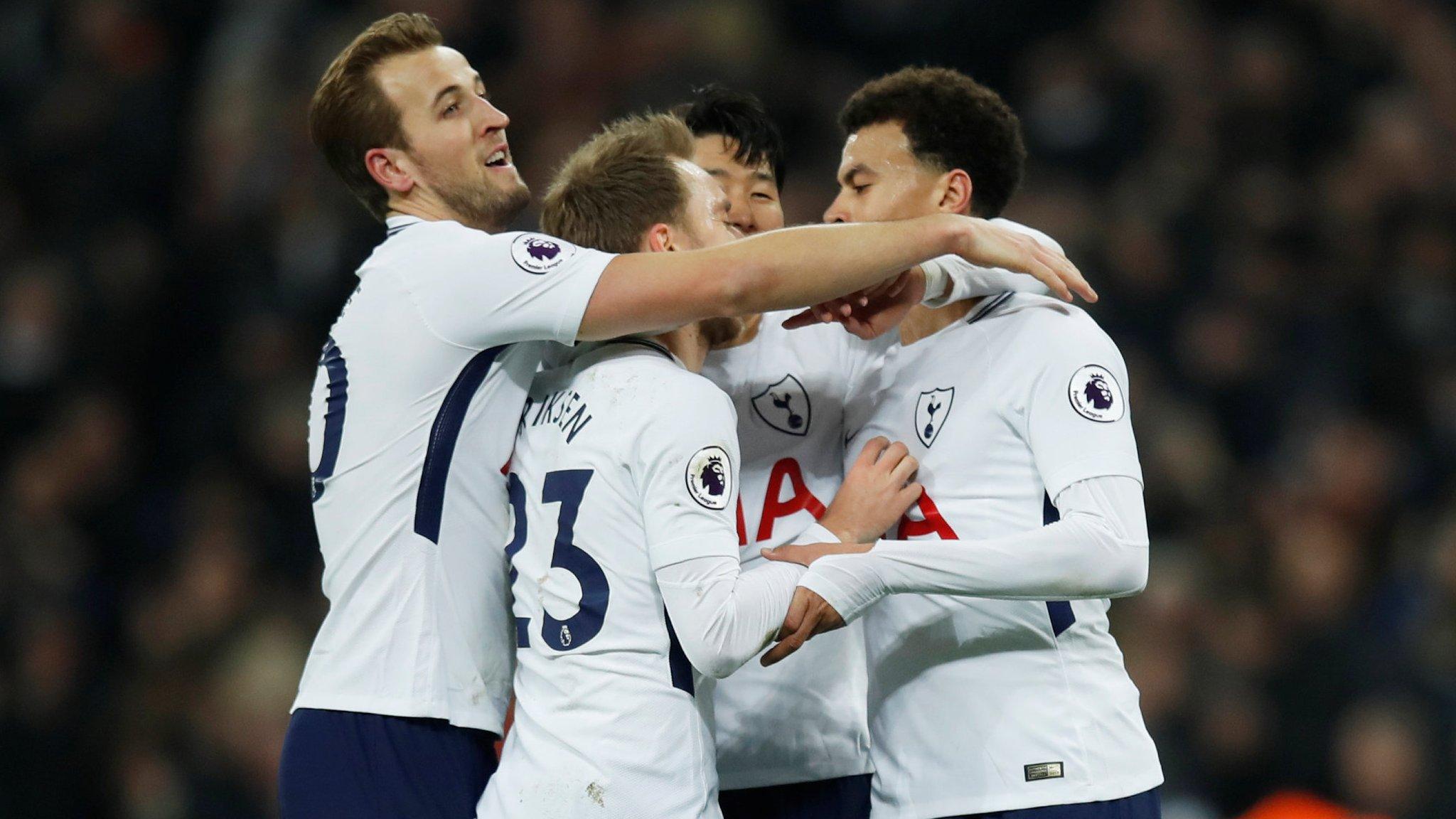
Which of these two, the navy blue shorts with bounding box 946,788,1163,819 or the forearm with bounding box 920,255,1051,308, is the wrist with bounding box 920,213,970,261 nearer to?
the forearm with bounding box 920,255,1051,308

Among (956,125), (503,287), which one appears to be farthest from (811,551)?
(956,125)

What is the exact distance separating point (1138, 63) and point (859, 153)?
Result: 5626mm

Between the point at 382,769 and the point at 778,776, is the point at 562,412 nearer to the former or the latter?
the point at 382,769

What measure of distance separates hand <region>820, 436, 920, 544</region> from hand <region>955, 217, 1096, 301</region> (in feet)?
1.57

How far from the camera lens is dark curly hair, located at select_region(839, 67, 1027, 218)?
395 cm

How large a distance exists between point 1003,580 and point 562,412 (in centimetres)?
94

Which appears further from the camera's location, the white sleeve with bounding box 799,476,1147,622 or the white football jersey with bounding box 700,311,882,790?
the white football jersey with bounding box 700,311,882,790

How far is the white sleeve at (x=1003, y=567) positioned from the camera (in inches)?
123

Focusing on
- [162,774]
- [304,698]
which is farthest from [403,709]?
[162,774]

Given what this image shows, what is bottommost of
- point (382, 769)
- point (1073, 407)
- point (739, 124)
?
point (382, 769)

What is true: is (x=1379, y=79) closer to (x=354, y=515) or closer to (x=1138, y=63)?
(x=1138, y=63)

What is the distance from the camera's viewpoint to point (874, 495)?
135 inches

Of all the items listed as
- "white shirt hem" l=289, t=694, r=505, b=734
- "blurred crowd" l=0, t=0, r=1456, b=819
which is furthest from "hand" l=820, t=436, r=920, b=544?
"blurred crowd" l=0, t=0, r=1456, b=819

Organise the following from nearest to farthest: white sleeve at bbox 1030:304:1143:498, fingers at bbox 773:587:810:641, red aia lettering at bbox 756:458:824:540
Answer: fingers at bbox 773:587:810:641
white sleeve at bbox 1030:304:1143:498
red aia lettering at bbox 756:458:824:540
